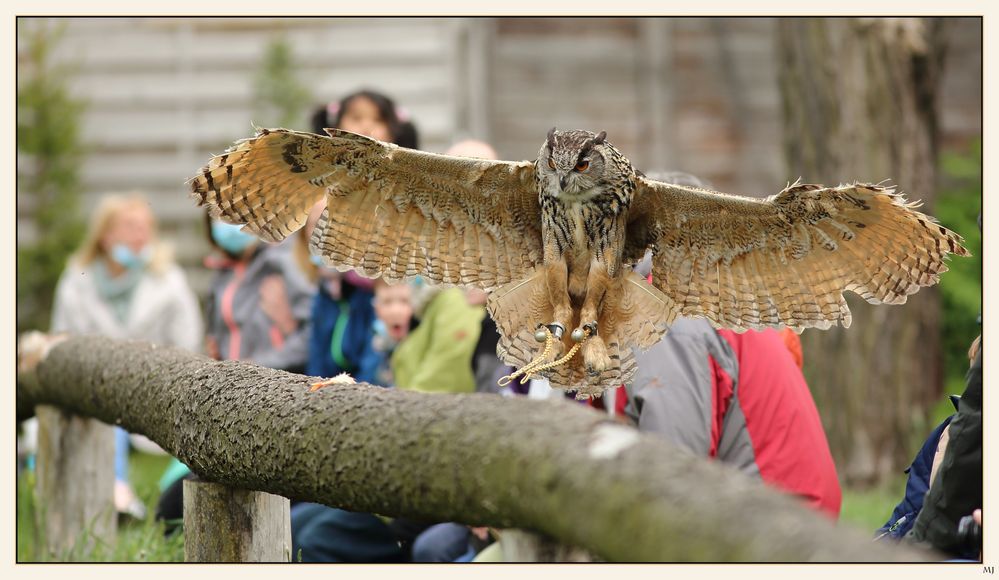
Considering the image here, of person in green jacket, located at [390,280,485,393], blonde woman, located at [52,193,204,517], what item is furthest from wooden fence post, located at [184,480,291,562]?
blonde woman, located at [52,193,204,517]

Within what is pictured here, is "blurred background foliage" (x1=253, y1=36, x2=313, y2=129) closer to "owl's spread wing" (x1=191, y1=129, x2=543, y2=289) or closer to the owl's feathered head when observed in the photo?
"owl's spread wing" (x1=191, y1=129, x2=543, y2=289)

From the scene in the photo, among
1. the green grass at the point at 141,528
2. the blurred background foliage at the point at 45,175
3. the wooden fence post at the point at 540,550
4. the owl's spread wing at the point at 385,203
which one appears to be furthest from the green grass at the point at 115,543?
the blurred background foliage at the point at 45,175

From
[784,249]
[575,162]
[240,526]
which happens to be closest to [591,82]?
[784,249]

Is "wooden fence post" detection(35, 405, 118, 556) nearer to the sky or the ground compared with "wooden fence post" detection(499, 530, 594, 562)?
nearer to the ground

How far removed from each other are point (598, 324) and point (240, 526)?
4.00 ft

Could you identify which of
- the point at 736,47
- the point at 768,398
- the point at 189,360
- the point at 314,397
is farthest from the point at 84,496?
the point at 736,47

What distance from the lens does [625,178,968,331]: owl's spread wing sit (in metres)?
3.11

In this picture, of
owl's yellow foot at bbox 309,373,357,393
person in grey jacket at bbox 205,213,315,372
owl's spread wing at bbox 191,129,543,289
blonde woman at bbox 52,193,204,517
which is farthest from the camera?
blonde woman at bbox 52,193,204,517

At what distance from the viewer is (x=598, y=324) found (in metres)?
3.42

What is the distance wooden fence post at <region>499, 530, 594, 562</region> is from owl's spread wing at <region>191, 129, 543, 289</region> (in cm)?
152

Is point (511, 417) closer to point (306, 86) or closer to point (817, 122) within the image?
point (817, 122)

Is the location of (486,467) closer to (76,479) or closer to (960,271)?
(76,479)

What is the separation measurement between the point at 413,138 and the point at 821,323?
3.19 m

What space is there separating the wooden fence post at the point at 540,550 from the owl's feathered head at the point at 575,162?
4.28 ft
